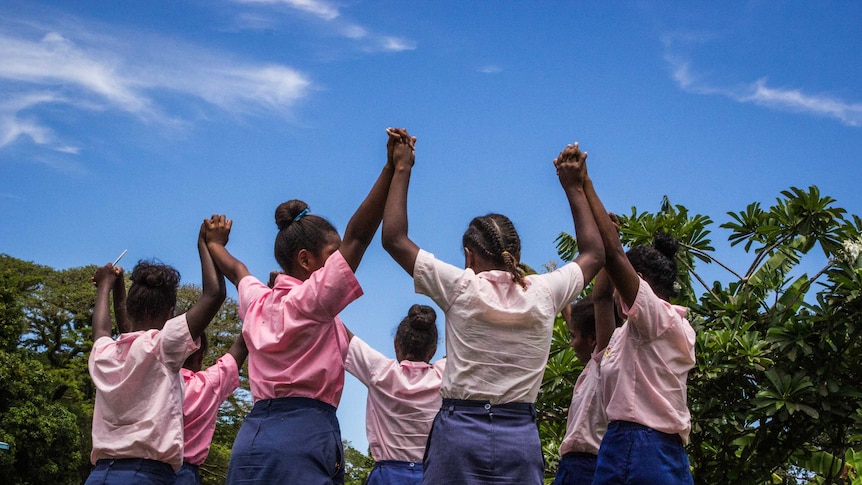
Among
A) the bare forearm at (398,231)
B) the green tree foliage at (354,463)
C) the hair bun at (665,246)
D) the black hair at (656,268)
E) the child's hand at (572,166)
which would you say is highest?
the child's hand at (572,166)

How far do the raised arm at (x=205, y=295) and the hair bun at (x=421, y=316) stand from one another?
1724 mm

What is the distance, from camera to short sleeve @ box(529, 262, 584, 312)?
3508 mm

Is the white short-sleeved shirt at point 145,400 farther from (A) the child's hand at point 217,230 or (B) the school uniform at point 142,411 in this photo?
(A) the child's hand at point 217,230

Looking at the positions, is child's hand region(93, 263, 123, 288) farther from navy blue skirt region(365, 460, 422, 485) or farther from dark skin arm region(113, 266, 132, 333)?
navy blue skirt region(365, 460, 422, 485)

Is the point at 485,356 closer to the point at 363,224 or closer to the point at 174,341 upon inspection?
the point at 363,224

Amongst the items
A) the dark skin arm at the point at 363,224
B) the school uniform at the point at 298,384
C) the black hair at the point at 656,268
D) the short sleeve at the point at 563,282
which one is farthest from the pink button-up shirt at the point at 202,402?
the black hair at the point at 656,268

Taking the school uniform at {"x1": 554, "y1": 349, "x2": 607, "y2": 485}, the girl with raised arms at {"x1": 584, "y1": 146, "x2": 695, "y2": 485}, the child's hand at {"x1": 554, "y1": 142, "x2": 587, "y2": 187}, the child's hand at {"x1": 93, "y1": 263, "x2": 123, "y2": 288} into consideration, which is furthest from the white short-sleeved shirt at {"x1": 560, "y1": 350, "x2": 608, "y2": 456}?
the child's hand at {"x1": 93, "y1": 263, "x2": 123, "y2": 288}

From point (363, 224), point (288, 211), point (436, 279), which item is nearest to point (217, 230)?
point (288, 211)

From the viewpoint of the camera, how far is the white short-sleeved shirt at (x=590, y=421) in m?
4.38

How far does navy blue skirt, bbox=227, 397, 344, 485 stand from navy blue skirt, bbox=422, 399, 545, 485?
0.46 metres

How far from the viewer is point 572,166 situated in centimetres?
378

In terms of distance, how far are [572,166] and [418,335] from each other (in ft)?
7.60

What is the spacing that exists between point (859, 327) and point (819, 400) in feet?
2.32

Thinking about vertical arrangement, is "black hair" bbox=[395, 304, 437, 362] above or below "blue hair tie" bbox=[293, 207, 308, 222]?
below
